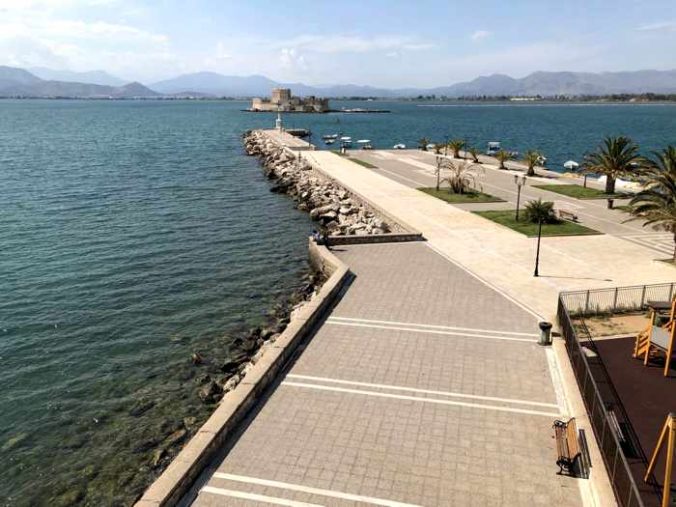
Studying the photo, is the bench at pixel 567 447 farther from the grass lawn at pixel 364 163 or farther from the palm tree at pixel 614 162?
the grass lawn at pixel 364 163

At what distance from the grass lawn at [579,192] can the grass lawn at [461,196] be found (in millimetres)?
6382

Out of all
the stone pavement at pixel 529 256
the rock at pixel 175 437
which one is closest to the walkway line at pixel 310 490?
the rock at pixel 175 437

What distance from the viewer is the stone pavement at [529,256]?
2189 cm

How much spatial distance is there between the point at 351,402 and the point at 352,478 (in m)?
2.85

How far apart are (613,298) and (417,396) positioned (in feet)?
32.9

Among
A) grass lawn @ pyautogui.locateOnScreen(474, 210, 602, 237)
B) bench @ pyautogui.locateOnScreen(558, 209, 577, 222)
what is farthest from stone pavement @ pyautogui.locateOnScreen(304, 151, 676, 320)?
bench @ pyautogui.locateOnScreen(558, 209, 577, 222)

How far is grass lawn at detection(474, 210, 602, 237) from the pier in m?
3.96

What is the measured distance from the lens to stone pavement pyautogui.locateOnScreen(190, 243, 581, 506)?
418 inches

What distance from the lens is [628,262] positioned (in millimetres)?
24938

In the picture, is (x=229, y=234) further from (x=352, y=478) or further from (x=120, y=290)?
(x=352, y=478)

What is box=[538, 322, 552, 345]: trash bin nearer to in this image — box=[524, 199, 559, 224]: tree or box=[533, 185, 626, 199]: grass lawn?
box=[524, 199, 559, 224]: tree

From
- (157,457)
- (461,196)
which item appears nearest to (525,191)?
(461,196)

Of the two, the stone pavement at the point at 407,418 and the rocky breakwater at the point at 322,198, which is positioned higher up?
the rocky breakwater at the point at 322,198

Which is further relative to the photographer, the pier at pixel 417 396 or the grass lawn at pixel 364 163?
the grass lawn at pixel 364 163
